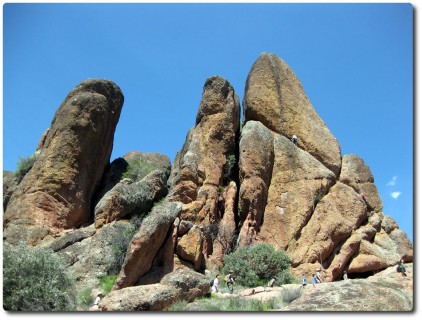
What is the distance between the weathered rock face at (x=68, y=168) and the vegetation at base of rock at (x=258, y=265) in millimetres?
8253

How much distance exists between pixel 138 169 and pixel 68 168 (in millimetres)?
5448

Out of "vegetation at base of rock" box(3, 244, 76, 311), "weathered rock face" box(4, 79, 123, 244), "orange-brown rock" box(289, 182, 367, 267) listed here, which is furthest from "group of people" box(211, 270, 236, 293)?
"weathered rock face" box(4, 79, 123, 244)

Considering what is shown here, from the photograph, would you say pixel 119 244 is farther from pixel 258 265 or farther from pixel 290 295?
pixel 290 295

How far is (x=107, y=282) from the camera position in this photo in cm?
1622

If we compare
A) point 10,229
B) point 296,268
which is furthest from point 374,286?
point 10,229

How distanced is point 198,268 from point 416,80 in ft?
34.5

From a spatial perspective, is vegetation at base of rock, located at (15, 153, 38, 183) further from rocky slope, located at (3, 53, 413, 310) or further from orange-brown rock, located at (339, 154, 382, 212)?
orange-brown rock, located at (339, 154, 382, 212)

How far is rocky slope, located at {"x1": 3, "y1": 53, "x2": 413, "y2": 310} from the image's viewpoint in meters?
17.5

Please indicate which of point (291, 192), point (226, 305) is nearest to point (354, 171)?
point (291, 192)

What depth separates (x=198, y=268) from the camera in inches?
687

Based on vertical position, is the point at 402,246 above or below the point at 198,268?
above

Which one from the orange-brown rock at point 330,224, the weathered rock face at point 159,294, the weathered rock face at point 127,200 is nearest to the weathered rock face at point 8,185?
the weathered rock face at point 127,200

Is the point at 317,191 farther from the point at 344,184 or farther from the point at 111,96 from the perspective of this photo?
the point at 111,96

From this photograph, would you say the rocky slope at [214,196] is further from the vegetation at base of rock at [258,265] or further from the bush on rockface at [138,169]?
the vegetation at base of rock at [258,265]
